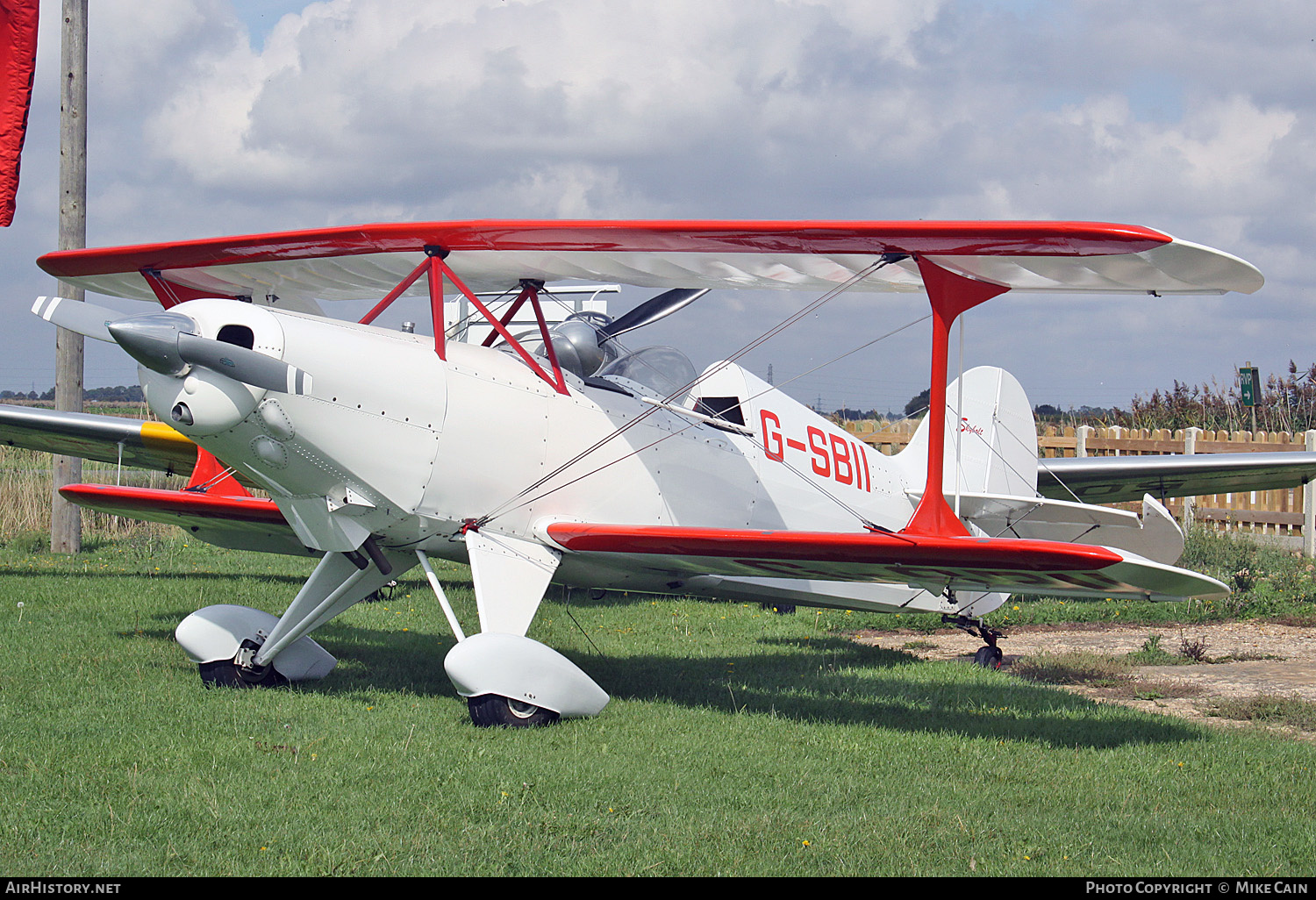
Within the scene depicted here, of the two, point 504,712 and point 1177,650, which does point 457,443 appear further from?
point 1177,650

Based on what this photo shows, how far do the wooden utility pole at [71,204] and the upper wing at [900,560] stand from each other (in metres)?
9.55

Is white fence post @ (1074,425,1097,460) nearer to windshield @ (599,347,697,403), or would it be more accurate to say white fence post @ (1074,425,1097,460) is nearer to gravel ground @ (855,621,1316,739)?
gravel ground @ (855,621,1316,739)

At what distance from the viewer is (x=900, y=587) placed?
8523 millimetres

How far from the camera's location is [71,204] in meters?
13.7

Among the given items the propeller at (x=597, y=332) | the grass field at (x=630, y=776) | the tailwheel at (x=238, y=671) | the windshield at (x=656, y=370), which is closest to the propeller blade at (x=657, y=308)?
the propeller at (x=597, y=332)

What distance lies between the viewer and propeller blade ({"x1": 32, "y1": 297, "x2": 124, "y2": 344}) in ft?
20.7

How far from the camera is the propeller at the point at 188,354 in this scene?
538 centimetres

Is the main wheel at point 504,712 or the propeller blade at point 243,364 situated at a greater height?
the propeller blade at point 243,364

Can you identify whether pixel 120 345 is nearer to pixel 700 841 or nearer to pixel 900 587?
pixel 700 841

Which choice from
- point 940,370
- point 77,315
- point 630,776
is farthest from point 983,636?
point 77,315

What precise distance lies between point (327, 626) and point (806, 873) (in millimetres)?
6628

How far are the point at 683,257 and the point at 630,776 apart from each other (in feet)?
10.9

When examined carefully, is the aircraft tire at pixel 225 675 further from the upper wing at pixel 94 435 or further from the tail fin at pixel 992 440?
the tail fin at pixel 992 440

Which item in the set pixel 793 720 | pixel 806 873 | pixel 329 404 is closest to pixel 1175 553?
pixel 793 720
